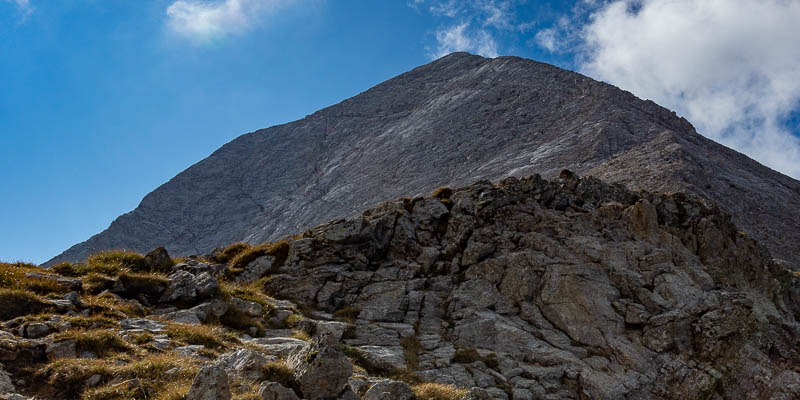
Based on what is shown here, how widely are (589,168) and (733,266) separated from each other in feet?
126

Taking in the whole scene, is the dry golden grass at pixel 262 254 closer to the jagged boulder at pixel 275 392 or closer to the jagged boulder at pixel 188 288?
the jagged boulder at pixel 188 288

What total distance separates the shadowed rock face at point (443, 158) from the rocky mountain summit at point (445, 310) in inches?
1170

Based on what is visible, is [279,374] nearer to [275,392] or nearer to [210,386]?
[275,392]

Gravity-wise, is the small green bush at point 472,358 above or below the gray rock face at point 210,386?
below

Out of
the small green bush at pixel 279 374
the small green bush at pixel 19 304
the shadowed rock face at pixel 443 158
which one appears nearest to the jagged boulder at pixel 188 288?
the small green bush at pixel 19 304

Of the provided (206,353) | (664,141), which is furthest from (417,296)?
(664,141)

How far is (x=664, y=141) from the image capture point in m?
63.3

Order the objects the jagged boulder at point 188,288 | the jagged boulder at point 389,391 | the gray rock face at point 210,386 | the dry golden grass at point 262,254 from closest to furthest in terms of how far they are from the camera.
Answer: the gray rock face at point 210,386 → the jagged boulder at point 389,391 → the jagged boulder at point 188,288 → the dry golden grass at point 262,254

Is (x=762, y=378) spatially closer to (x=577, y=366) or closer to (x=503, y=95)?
(x=577, y=366)

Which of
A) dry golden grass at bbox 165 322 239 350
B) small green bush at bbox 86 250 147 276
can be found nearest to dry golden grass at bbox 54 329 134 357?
dry golden grass at bbox 165 322 239 350

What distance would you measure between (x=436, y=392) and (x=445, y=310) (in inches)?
256

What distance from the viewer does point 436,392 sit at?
11117 millimetres

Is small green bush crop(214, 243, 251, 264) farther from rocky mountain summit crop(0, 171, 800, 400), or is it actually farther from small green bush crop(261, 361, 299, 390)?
small green bush crop(261, 361, 299, 390)

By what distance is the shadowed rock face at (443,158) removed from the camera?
56000 mm
